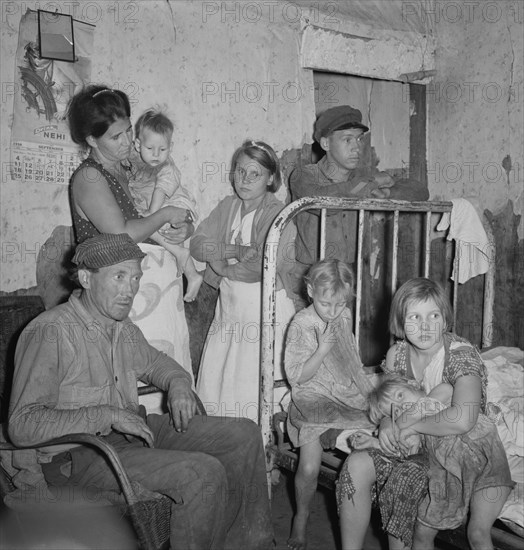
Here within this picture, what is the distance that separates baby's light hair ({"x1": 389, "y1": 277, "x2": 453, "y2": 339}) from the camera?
2.45 metres

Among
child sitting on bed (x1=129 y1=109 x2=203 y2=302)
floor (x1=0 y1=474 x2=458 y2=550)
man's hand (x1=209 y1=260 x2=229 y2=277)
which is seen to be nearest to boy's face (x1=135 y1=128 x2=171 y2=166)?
child sitting on bed (x1=129 y1=109 x2=203 y2=302)

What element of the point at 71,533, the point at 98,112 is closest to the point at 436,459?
the point at 71,533

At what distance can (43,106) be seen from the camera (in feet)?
10.7

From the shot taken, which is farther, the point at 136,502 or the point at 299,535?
the point at 299,535

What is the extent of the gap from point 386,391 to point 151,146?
6.37 ft

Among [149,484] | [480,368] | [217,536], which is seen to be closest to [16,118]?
[149,484]

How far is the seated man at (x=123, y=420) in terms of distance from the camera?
2.11 meters

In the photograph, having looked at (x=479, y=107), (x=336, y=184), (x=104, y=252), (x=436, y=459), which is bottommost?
(x=436, y=459)

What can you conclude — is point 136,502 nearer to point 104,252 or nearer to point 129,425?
point 129,425

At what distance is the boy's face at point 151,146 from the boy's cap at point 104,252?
130cm

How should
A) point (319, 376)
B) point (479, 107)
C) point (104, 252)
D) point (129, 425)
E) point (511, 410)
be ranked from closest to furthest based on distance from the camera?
point (129, 425) < point (104, 252) < point (511, 410) < point (319, 376) < point (479, 107)

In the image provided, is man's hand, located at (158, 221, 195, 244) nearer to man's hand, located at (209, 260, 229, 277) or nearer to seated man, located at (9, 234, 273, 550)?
man's hand, located at (209, 260, 229, 277)

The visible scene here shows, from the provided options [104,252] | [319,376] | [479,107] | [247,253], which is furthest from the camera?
[479,107]

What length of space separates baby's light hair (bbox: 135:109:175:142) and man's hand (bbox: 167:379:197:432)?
162 cm
